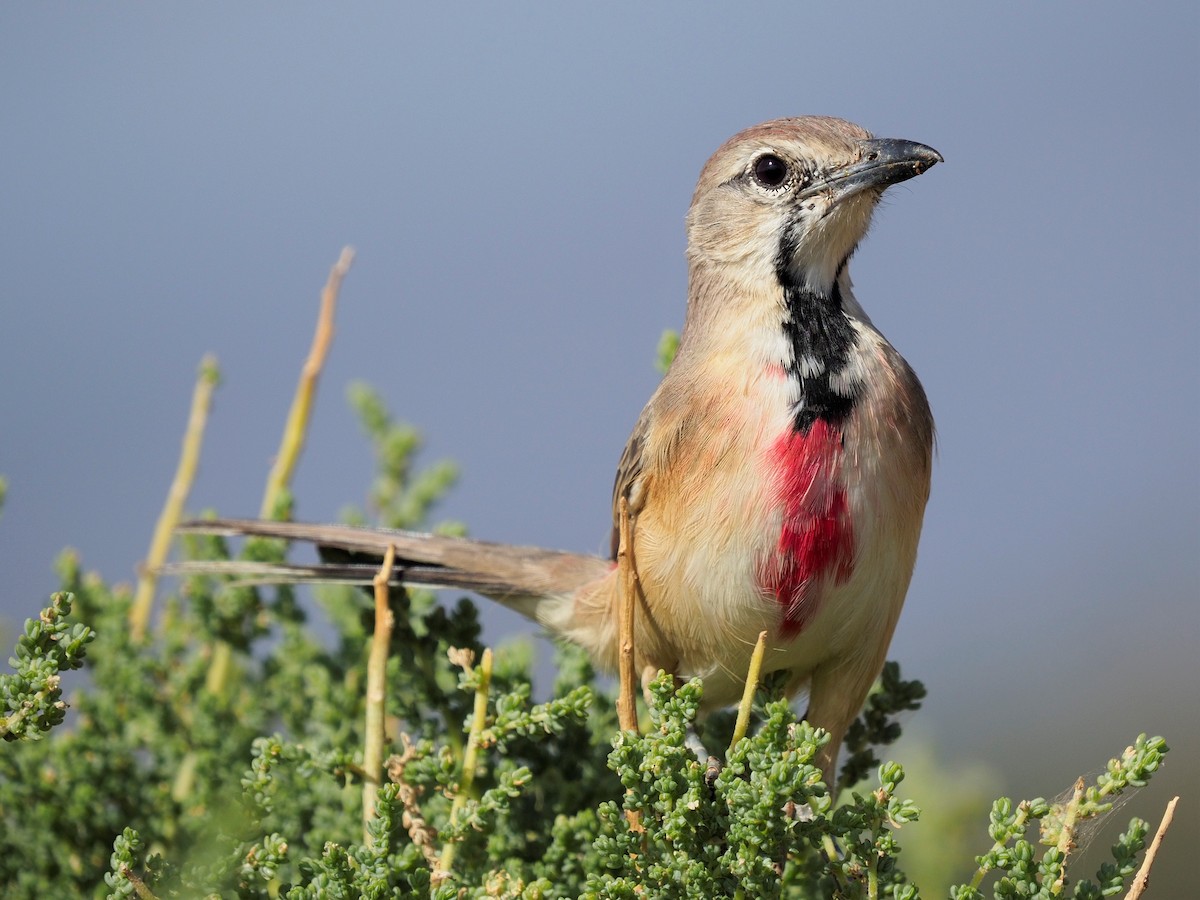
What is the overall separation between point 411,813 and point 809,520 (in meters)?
0.95

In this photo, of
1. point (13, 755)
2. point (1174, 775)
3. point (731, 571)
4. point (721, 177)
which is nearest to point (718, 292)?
point (721, 177)

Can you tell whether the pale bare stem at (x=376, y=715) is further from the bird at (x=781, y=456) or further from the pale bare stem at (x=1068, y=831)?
the pale bare stem at (x=1068, y=831)

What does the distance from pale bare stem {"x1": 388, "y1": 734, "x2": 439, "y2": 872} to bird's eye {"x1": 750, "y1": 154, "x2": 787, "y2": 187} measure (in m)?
1.54

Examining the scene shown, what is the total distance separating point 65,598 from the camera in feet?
5.48

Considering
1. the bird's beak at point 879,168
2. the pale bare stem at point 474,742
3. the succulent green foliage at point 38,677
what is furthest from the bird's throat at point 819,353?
the succulent green foliage at point 38,677

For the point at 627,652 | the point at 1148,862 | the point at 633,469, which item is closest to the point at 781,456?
the point at 633,469

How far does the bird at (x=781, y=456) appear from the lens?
2477 mm

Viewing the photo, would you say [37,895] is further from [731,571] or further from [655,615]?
[731,571]

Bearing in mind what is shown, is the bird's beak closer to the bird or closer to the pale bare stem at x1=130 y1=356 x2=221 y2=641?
the bird

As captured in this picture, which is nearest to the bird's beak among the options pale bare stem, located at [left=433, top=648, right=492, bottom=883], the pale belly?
the pale belly

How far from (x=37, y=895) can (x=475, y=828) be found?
1.01 m

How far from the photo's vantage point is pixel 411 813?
6.95 feet

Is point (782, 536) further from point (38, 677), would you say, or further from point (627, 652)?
point (38, 677)

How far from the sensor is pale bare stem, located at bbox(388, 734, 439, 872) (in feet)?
6.86
